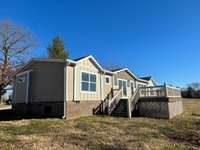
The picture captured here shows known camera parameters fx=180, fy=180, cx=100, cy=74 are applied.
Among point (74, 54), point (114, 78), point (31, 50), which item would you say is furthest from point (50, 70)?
point (74, 54)

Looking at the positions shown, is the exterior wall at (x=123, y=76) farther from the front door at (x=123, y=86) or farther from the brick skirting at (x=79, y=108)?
the brick skirting at (x=79, y=108)

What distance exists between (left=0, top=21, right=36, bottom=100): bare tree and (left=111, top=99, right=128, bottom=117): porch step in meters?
18.6

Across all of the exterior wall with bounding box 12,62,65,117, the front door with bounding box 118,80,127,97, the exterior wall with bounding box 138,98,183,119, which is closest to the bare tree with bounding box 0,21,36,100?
the exterior wall with bounding box 12,62,65,117

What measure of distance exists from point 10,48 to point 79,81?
19.3 meters

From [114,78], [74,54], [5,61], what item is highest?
[74,54]

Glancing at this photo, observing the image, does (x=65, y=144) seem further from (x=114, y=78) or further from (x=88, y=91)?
(x=114, y=78)

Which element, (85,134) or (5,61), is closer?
(85,134)

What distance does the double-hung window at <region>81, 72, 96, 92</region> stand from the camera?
13.4 metres

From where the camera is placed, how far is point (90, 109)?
13.9 metres

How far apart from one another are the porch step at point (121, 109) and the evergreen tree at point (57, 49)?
2820 centimetres

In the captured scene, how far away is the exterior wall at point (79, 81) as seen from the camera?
42.4 feet

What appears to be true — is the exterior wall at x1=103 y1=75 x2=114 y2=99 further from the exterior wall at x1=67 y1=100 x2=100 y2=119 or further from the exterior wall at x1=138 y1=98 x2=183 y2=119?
the exterior wall at x1=138 y1=98 x2=183 y2=119

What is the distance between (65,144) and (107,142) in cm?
148

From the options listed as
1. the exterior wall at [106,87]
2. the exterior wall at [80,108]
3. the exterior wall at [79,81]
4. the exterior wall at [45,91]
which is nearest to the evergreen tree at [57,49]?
the exterior wall at [106,87]
